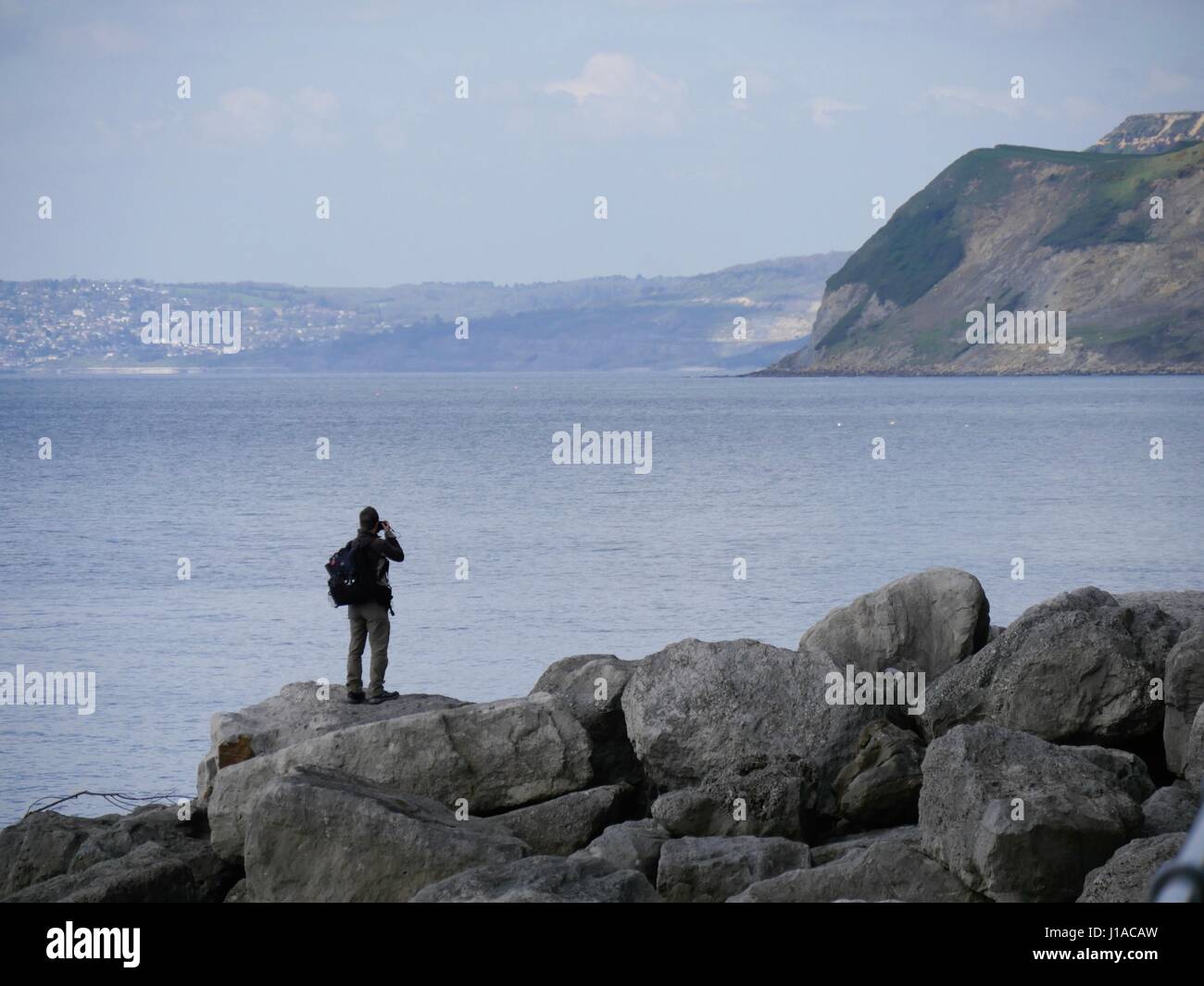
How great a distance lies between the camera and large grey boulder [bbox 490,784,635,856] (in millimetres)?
10578

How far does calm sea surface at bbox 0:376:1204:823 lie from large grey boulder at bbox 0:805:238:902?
5295 millimetres

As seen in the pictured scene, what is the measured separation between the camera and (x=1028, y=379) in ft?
597

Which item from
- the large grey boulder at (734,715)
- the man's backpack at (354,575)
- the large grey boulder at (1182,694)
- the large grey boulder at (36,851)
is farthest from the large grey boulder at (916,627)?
the large grey boulder at (36,851)

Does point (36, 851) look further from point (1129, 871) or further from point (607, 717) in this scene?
point (1129, 871)

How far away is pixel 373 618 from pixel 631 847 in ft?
13.2

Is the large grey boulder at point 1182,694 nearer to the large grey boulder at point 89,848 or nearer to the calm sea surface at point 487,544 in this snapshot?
the large grey boulder at point 89,848

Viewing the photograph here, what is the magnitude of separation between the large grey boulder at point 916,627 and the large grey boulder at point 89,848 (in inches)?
212

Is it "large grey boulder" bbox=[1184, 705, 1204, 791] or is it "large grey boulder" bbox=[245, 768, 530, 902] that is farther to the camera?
"large grey boulder" bbox=[1184, 705, 1204, 791]

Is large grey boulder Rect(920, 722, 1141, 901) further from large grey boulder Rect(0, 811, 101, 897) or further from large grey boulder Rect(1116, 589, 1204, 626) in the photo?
Result: large grey boulder Rect(0, 811, 101, 897)

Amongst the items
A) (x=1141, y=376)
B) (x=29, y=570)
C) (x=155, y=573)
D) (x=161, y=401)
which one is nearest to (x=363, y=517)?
(x=155, y=573)

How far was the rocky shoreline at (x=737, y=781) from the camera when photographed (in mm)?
8773

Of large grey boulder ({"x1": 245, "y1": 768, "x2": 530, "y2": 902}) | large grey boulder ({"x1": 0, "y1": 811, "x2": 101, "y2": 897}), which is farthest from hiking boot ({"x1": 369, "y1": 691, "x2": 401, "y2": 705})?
large grey boulder ({"x1": 245, "y1": 768, "x2": 530, "y2": 902})

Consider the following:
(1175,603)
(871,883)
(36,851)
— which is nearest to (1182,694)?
(1175,603)
